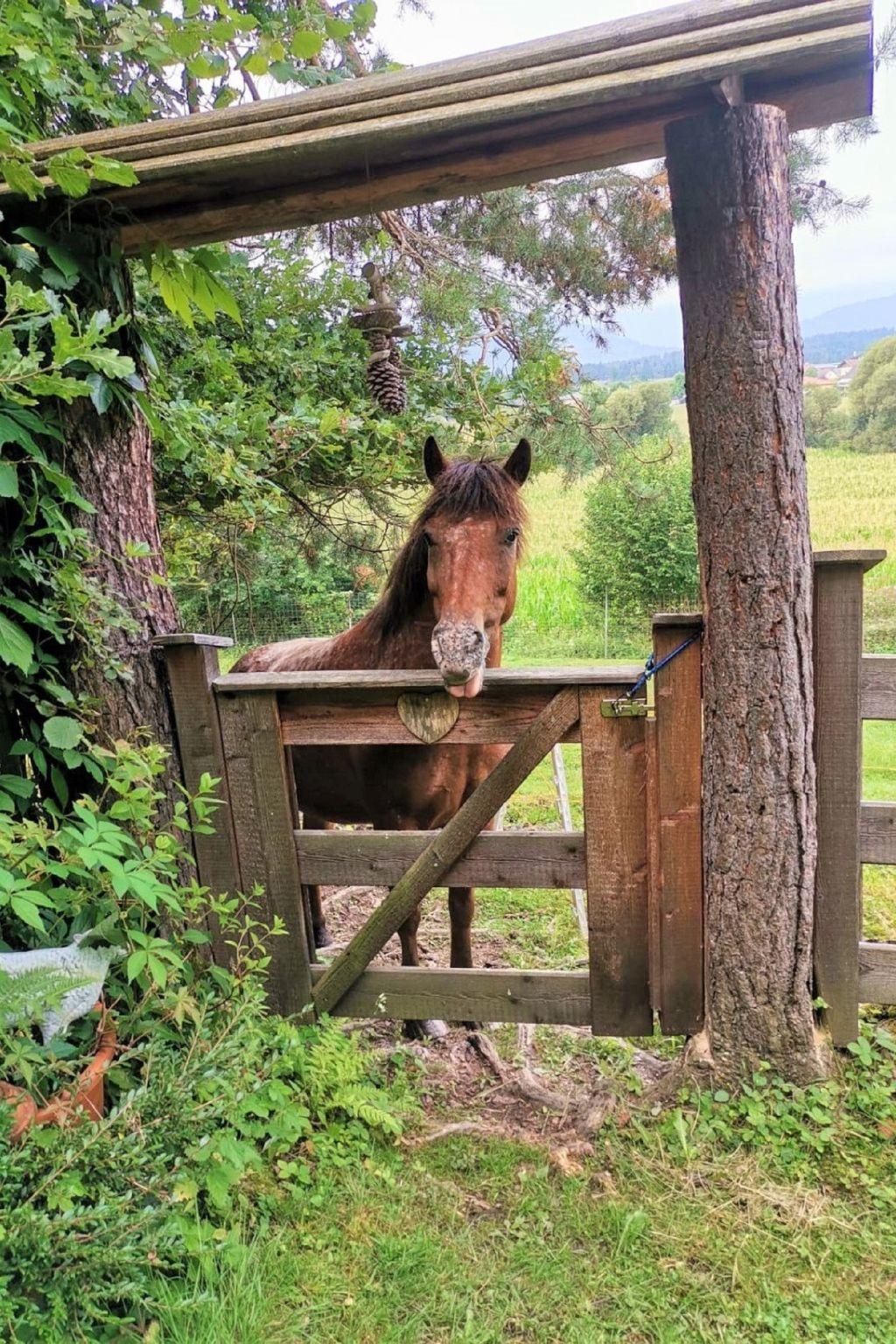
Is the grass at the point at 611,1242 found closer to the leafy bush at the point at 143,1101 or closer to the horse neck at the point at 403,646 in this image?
the leafy bush at the point at 143,1101

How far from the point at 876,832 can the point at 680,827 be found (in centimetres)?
60

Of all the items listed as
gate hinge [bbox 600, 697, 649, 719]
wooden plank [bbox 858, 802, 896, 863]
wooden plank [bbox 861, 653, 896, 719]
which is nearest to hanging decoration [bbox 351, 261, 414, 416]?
gate hinge [bbox 600, 697, 649, 719]

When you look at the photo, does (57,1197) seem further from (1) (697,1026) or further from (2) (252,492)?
(2) (252,492)

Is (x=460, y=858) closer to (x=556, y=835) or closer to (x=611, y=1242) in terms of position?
(x=556, y=835)

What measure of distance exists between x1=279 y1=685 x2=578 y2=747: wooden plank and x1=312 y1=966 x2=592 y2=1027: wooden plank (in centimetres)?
80

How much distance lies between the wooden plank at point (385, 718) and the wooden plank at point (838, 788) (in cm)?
75

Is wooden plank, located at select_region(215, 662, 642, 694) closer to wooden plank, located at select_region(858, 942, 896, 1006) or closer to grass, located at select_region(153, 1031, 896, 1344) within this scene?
wooden plank, located at select_region(858, 942, 896, 1006)

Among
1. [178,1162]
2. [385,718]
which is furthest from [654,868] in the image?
[178,1162]

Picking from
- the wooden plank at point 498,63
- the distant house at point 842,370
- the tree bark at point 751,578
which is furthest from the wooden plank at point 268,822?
the distant house at point 842,370

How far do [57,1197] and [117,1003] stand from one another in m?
0.72

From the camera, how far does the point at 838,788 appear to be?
6.85ft

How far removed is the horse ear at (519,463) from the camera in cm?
252

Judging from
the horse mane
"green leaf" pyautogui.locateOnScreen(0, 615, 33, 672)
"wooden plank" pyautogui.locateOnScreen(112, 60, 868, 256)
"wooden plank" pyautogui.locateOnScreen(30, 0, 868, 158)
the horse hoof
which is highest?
"wooden plank" pyautogui.locateOnScreen(30, 0, 868, 158)

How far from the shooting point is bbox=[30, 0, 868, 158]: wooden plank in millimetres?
1554
